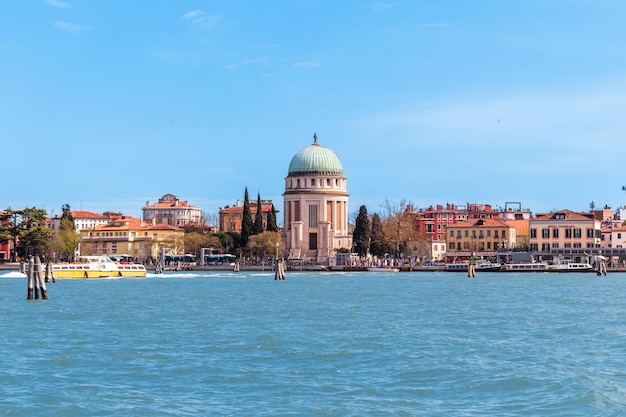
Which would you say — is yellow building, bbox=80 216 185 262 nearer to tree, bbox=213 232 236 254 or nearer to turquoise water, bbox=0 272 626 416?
tree, bbox=213 232 236 254

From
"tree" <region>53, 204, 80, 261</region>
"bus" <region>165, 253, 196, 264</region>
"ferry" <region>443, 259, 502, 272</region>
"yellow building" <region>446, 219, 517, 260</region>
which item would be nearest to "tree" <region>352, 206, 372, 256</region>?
"yellow building" <region>446, 219, 517, 260</region>

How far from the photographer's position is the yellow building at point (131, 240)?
103m

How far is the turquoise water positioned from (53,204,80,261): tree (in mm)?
57710

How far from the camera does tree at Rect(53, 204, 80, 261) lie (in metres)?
91.4

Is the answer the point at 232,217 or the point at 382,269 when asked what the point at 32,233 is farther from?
the point at 232,217

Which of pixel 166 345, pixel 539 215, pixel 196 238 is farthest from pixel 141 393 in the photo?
pixel 196 238

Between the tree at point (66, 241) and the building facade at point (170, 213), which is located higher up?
the building facade at point (170, 213)

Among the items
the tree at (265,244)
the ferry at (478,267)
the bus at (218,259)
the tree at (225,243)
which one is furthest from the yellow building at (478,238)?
the tree at (225,243)

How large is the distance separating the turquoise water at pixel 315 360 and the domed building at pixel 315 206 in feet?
216

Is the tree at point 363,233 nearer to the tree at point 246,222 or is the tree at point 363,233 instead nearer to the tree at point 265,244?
the tree at point 265,244

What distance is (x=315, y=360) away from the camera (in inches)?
780

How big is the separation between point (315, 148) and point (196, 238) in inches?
552

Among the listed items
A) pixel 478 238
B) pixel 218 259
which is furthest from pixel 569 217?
pixel 218 259

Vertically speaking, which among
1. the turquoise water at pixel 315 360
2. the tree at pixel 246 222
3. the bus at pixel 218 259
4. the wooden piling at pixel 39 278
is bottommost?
the turquoise water at pixel 315 360
